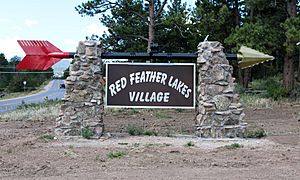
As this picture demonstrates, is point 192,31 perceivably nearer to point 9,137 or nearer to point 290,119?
point 290,119

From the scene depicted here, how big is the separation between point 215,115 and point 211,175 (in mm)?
3297

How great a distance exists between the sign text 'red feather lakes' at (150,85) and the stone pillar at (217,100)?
420 mm

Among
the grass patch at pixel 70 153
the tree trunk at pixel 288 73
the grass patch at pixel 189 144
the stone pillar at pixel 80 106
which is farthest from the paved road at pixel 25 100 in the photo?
the grass patch at pixel 189 144

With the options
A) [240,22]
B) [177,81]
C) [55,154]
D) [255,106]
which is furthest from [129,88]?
[240,22]

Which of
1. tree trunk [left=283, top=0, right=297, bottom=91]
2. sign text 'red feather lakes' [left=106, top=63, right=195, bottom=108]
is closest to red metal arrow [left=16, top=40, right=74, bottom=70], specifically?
sign text 'red feather lakes' [left=106, top=63, right=195, bottom=108]

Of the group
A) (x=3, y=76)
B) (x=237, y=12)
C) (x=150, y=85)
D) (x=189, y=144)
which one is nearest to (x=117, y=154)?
(x=189, y=144)

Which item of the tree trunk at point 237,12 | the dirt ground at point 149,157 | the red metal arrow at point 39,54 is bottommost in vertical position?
the dirt ground at point 149,157

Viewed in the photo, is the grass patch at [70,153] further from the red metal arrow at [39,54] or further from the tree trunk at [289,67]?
the tree trunk at [289,67]

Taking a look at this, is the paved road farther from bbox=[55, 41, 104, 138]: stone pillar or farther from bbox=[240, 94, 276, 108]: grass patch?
bbox=[55, 41, 104, 138]: stone pillar

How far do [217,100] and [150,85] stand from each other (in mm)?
1555

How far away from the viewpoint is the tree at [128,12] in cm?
2370

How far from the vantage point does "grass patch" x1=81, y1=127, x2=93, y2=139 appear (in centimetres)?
970

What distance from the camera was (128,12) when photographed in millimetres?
24906

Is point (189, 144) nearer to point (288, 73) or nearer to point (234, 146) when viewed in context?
point (234, 146)
